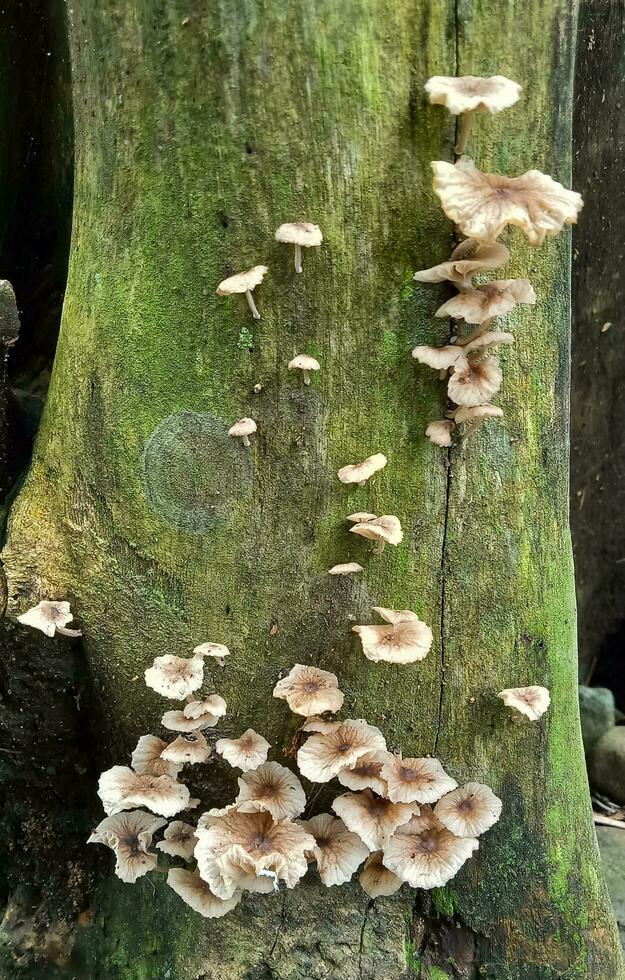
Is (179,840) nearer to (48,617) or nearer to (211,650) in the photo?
(211,650)

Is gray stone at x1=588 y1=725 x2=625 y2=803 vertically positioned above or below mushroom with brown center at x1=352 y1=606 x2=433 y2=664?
below

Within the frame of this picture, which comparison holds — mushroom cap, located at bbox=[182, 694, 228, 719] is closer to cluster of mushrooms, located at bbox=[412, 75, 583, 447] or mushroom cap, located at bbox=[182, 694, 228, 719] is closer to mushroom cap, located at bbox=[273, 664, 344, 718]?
mushroom cap, located at bbox=[273, 664, 344, 718]

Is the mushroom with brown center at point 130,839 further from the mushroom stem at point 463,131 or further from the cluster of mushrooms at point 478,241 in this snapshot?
the mushroom stem at point 463,131

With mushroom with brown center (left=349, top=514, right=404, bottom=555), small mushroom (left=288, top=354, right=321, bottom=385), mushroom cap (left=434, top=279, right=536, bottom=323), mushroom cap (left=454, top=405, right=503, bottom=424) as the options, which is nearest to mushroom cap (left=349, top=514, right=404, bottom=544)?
mushroom with brown center (left=349, top=514, right=404, bottom=555)

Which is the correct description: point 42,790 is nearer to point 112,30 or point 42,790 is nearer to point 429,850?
point 429,850

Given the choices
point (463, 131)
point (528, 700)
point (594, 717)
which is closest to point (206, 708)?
point (528, 700)

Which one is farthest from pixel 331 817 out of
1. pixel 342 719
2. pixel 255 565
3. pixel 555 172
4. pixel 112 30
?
pixel 112 30
